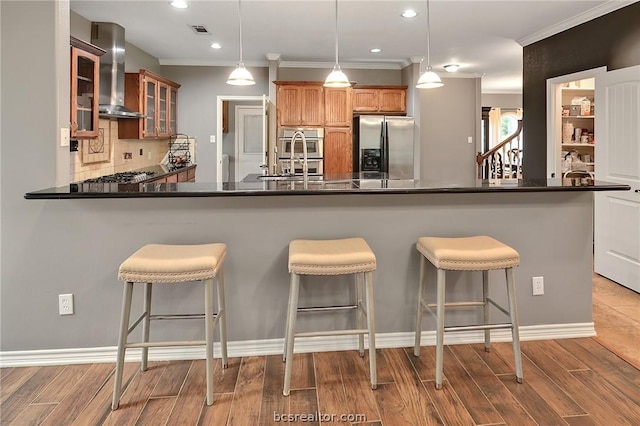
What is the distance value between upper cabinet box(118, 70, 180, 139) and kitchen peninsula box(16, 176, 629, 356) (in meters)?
3.05

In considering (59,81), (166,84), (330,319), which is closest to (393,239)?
(330,319)

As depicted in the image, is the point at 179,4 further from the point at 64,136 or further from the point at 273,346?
the point at 273,346

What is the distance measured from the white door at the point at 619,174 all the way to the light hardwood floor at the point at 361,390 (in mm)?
1461

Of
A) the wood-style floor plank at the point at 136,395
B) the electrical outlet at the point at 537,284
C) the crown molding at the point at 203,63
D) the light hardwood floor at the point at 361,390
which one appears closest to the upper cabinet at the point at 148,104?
the crown molding at the point at 203,63

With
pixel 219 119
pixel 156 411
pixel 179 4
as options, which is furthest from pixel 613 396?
pixel 219 119

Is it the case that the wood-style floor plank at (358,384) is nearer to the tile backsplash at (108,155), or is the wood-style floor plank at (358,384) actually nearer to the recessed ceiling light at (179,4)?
the tile backsplash at (108,155)

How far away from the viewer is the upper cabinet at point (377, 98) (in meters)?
6.83

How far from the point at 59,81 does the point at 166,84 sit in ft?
13.3

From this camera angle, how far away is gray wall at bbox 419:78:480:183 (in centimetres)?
814

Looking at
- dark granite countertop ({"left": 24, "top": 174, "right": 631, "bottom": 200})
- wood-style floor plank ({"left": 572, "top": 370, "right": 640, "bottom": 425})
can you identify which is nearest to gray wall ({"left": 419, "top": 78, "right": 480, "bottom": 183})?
dark granite countertop ({"left": 24, "top": 174, "right": 631, "bottom": 200})

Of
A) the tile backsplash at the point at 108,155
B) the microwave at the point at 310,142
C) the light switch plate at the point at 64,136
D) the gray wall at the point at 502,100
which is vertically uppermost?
the gray wall at the point at 502,100

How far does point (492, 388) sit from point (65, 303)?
229 cm

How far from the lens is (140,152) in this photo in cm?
606

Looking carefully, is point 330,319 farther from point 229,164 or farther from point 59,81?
point 229,164
